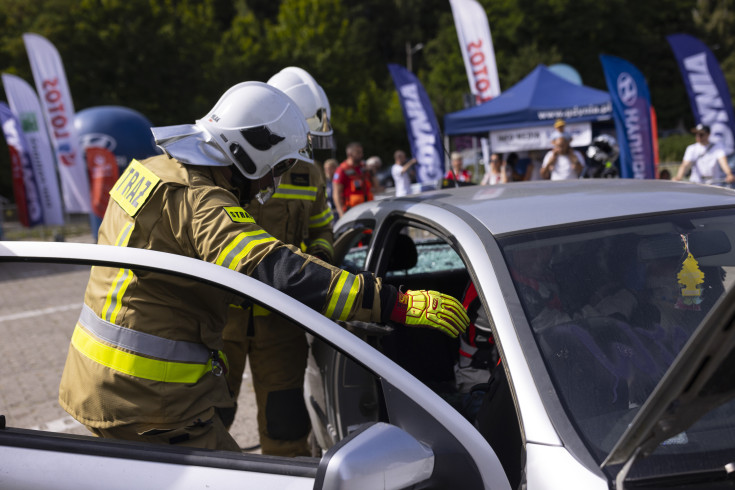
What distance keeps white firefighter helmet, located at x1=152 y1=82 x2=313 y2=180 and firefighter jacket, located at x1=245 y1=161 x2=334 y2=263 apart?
31.3 inches

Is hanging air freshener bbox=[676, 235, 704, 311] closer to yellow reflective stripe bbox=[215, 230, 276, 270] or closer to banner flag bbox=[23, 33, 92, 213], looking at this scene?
yellow reflective stripe bbox=[215, 230, 276, 270]

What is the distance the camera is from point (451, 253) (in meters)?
3.42

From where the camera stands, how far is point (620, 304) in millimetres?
1738

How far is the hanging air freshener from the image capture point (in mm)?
1746

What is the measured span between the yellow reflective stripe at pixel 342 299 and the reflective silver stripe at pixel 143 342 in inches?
17.7

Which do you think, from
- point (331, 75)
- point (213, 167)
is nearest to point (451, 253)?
point (213, 167)

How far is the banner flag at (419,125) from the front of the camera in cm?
1068

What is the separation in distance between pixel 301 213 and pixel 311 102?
2.14 ft

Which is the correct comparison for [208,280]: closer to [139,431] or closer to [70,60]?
[139,431]

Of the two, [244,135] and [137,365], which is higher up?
[244,135]

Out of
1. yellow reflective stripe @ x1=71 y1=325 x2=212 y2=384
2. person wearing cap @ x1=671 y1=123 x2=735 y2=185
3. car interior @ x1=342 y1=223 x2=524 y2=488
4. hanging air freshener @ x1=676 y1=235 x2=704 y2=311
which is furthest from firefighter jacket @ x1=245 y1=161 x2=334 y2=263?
person wearing cap @ x1=671 y1=123 x2=735 y2=185

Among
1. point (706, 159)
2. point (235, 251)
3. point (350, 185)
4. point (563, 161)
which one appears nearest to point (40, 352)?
point (350, 185)

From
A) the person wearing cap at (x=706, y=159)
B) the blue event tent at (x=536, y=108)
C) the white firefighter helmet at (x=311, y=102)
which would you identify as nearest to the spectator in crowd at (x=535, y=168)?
the blue event tent at (x=536, y=108)

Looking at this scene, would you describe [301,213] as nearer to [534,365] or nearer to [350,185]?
[534,365]
